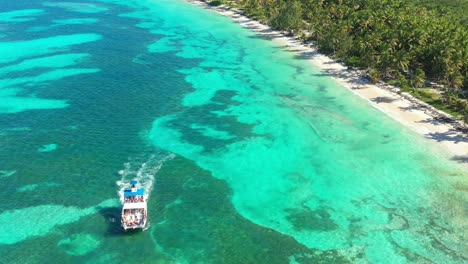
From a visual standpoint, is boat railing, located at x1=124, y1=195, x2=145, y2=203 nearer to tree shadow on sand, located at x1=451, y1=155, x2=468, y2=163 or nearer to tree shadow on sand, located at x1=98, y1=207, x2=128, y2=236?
tree shadow on sand, located at x1=98, y1=207, x2=128, y2=236

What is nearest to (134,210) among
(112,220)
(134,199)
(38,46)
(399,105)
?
(134,199)

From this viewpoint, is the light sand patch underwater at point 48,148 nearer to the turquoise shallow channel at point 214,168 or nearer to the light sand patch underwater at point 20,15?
the turquoise shallow channel at point 214,168

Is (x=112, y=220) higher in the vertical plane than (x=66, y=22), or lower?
lower

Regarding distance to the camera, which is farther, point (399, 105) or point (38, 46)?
point (38, 46)

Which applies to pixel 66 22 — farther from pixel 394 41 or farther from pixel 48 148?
pixel 394 41

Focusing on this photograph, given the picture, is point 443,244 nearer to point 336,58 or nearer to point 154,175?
point 154,175

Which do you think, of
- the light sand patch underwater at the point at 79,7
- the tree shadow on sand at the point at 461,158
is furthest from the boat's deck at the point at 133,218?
the light sand patch underwater at the point at 79,7
